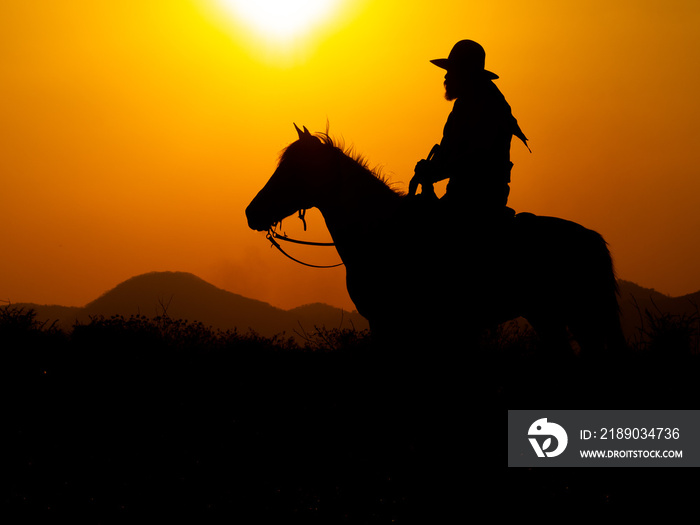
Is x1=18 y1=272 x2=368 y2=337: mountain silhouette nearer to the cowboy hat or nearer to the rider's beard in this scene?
the rider's beard

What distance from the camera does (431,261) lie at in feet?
24.7

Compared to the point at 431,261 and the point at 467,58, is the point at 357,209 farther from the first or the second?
the point at 467,58

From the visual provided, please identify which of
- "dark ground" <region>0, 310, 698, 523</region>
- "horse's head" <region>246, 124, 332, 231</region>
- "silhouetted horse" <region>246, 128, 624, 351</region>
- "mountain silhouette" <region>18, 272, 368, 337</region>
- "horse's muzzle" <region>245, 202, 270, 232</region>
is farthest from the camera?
"mountain silhouette" <region>18, 272, 368, 337</region>

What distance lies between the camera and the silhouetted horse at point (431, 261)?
743 centimetres

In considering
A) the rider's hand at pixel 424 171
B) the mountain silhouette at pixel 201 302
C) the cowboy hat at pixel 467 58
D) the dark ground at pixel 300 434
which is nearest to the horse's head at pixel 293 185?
the rider's hand at pixel 424 171

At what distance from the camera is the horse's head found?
780cm

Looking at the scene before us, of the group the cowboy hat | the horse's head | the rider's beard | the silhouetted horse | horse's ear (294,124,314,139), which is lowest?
the silhouetted horse

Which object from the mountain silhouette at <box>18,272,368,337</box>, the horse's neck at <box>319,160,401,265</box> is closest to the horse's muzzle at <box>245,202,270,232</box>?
the horse's neck at <box>319,160,401,265</box>

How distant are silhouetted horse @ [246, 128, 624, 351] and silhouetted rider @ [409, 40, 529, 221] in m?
0.33

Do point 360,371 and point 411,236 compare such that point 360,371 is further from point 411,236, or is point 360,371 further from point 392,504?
point 392,504

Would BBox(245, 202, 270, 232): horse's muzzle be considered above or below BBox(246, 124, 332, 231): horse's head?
below

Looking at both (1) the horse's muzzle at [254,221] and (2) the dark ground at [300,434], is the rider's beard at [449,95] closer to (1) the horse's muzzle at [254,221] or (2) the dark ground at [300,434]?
(1) the horse's muzzle at [254,221]

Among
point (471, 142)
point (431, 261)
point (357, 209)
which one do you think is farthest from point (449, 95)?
point (431, 261)

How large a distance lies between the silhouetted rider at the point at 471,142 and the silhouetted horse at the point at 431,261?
1.08ft
